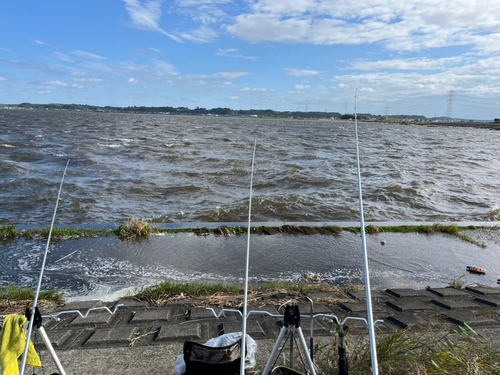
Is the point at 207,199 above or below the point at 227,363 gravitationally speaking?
below

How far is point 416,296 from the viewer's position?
518cm

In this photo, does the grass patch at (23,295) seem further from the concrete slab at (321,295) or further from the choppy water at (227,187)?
the choppy water at (227,187)

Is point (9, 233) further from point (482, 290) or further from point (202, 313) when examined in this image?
point (482, 290)

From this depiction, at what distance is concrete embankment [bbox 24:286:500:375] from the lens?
3.24 meters

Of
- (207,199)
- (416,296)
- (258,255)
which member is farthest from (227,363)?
(207,199)

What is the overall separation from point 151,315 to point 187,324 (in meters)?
0.53

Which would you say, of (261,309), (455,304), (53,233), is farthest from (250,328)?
(53,233)

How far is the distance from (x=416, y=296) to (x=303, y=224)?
14.6ft

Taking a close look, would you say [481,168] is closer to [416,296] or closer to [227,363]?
[416,296]

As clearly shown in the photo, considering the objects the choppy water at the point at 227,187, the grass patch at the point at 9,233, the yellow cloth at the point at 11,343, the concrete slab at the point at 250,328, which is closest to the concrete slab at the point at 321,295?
the concrete slab at the point at 250,328

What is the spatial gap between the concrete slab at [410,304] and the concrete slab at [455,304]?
5.8 inches

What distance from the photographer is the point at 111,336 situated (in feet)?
11.8

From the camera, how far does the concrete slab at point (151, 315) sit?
13.3ft

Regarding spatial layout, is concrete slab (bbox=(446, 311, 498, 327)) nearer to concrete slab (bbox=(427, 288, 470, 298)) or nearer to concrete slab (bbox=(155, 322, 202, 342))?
concrete slab (bbox=(427, 288, 470, 298))
